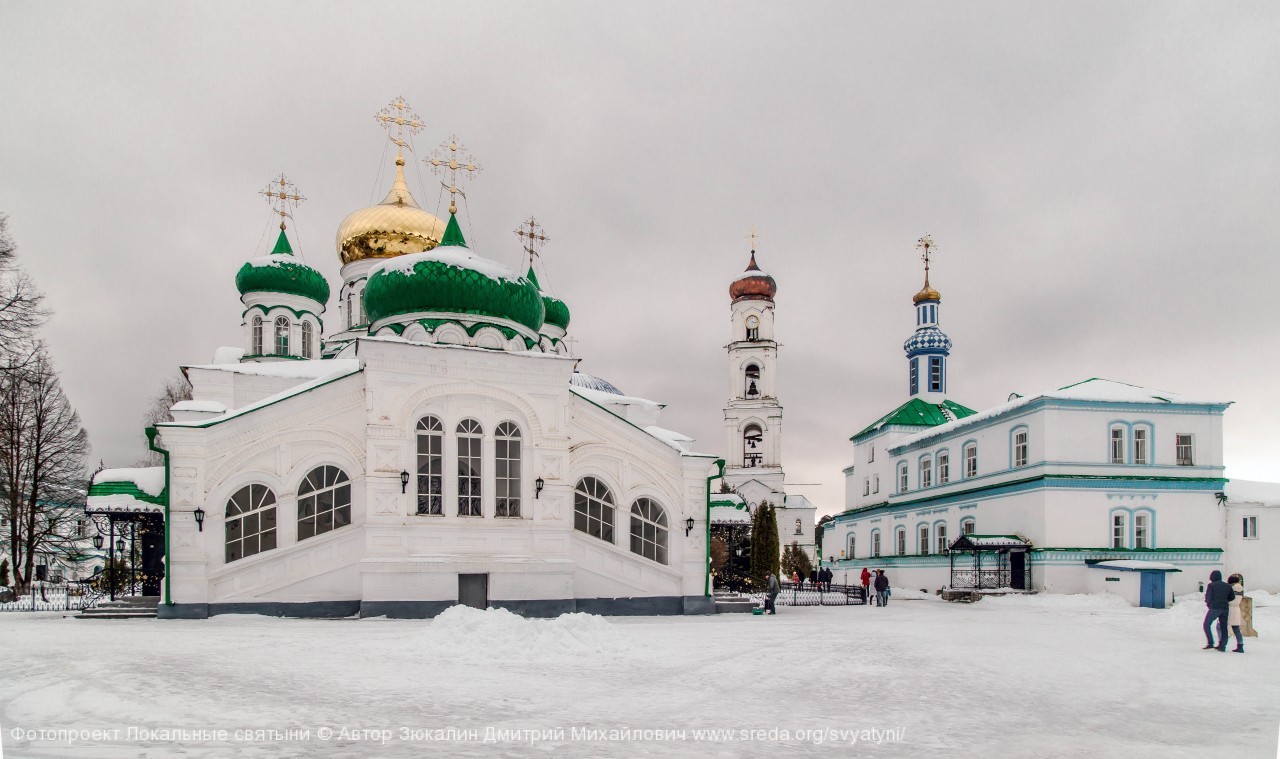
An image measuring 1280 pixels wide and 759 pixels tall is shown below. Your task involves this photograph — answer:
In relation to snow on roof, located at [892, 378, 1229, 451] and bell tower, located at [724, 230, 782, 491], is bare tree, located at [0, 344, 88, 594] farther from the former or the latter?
bell tower, located at [724, 230, 782, 491]

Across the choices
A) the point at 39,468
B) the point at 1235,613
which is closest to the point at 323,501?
the point at 39,468

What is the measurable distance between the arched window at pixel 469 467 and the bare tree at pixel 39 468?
528 inches

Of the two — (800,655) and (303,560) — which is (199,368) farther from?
(800,655)

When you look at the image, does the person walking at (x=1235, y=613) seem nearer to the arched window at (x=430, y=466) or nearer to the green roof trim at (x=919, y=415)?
the arched window at (x=430, y=466)

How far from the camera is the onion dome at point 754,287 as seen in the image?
167 feet

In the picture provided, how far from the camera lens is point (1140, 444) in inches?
1064

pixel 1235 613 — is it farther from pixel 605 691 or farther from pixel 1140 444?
pixel 1140 444

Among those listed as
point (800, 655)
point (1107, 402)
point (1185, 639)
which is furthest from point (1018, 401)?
point (800, 655)

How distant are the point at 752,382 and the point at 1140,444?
2622 cm

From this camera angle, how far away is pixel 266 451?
55.9 feet

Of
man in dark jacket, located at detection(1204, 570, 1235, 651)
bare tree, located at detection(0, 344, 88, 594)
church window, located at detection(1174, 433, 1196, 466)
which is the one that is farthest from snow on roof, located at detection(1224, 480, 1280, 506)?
Answer: bare tree, located at detection(0, 344, 88, 594)

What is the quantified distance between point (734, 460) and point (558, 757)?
153ft

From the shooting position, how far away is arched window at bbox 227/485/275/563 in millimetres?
16750

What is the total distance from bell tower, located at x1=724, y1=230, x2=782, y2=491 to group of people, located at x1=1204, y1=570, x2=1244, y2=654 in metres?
37.6
